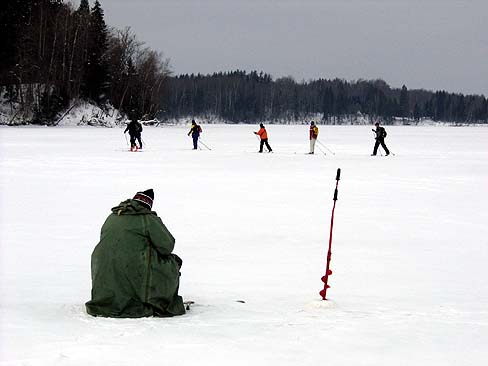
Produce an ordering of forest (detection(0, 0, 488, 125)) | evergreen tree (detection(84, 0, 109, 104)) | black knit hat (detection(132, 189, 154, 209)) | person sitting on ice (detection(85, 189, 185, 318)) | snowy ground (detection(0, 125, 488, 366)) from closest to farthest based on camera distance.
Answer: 1. snowy ground (detection(0, 125, 488, 366))
2. person sitting on ice (detection(85, 189, 185, 318))
3. black knit hat (detection(132, 189, 154, 209))
4. forest (detection(0, 0, 488, 125))
5. evergreen tree (detection(84, 0, 109, 104))

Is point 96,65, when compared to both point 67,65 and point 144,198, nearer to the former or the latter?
point 67,65

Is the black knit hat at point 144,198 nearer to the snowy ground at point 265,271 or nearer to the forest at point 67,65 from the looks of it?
the snowy ground at point 265,271

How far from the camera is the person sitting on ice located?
5691 millimetres

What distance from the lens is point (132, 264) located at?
567 centimetres

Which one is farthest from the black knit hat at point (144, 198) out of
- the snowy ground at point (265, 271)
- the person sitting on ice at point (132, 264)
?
the snowy ground at point (265, 271)

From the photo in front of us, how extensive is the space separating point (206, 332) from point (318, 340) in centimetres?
89

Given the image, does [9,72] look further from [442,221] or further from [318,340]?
[318,340]

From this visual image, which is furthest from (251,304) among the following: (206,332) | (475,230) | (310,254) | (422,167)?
(422,167)

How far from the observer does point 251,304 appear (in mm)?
6762

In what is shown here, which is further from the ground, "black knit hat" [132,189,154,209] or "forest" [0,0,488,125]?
"forest" [0,0,488,125]

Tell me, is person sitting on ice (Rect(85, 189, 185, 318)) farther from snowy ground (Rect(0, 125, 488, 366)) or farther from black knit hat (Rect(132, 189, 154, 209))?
snowy ground (Rect(0, 125, 488, 366))

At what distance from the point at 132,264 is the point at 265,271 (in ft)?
10.1

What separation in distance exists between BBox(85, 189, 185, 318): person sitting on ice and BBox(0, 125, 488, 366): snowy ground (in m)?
0.17

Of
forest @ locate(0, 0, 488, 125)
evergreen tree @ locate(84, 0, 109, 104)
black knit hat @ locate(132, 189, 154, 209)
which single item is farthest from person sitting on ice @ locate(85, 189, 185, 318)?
evergreen tree @ locate(84, 0, 109, 104)
